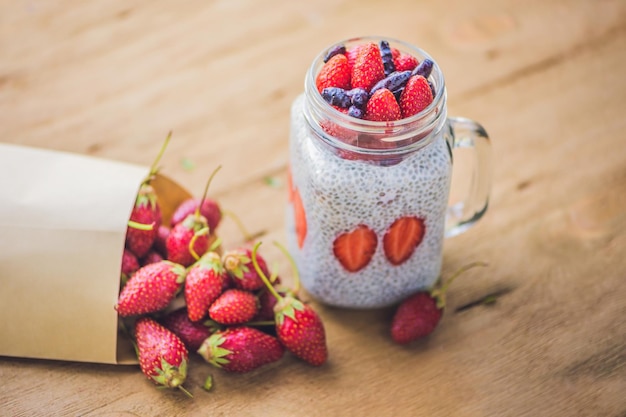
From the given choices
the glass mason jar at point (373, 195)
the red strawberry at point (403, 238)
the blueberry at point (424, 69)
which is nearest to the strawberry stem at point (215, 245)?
the glass mason jar at point (373, 195)

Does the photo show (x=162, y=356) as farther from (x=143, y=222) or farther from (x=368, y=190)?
(x=368, y=190)

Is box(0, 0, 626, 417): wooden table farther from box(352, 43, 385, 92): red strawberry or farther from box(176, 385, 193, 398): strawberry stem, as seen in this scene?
box(352, 43, 385, 92): red strawberry

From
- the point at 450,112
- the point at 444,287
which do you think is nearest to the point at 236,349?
the point at 444,287

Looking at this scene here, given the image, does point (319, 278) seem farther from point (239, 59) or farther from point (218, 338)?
point (239, 59)

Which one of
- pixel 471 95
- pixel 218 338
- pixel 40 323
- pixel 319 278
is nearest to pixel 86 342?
pixel 40 323

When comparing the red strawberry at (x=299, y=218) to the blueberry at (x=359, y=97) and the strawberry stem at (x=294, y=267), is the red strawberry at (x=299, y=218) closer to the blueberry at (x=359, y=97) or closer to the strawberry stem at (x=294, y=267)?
the strawberry stem at (x=294, y=267)

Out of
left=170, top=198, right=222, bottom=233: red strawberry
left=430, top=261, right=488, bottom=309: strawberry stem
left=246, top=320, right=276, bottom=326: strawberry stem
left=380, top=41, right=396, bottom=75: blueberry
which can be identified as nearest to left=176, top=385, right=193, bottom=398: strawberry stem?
left=246, top=320, right=276, bottom=326: strawberry stem
